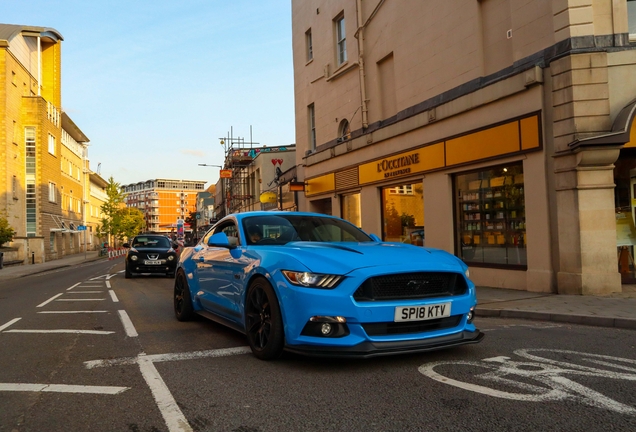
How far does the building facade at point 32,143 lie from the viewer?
119 feet

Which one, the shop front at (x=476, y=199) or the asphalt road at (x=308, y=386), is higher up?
the shop front at (x=476, y=199)

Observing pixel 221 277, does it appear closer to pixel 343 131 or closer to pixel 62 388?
pixel 62 388

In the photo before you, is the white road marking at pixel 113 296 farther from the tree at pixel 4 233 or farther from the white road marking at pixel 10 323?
the tree at pixel 4 233

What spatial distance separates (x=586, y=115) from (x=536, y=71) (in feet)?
4.28

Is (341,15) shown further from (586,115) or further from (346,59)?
(586,115)

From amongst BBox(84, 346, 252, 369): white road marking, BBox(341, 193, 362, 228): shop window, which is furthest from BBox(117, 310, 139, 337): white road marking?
BBox(341, 193, 362, 228): shop window

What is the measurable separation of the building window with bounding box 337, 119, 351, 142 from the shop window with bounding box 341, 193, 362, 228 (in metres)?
2.19

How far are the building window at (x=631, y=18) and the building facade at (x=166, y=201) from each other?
166545 millimetres

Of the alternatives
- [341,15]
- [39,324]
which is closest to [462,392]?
[39,324]

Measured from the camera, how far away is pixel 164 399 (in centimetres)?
372

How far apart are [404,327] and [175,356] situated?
2321mm

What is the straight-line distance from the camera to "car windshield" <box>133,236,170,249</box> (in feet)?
60.2

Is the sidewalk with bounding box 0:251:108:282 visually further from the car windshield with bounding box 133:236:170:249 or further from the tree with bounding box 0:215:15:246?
the car windshield with bounding box 133:236:170:249

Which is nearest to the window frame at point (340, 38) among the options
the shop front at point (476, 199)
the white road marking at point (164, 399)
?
the shop front at point (476, 199)
